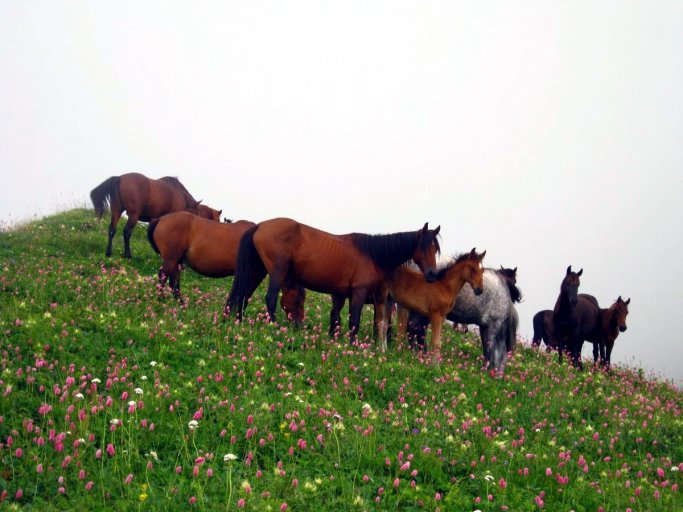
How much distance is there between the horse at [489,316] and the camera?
14.2m

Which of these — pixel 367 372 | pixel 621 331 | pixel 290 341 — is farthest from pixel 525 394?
pixel 621 331

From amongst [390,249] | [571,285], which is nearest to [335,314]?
[390,249]

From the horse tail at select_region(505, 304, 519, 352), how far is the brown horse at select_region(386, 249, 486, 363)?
5.83ft

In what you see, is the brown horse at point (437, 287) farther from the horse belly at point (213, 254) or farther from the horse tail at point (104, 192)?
the horse tail at point (104, 192)

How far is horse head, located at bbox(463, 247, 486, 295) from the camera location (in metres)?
13.2

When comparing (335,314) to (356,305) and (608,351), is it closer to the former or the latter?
(356,305)

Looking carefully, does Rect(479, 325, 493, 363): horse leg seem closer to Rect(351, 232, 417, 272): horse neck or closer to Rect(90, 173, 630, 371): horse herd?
Rect(90, 173, 630, 371): horse herd

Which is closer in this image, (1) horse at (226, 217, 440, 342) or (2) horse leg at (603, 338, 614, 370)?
(1) horse at (226, 217, 440, 342)

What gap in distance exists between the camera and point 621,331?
63.0ft

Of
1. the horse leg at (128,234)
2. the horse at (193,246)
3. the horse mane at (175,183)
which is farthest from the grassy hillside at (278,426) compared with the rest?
the horse mane at (175,183)

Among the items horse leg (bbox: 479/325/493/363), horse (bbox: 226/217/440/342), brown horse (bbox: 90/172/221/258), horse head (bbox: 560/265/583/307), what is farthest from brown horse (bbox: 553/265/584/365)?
brown horse (bbox: 90/172/221/258)

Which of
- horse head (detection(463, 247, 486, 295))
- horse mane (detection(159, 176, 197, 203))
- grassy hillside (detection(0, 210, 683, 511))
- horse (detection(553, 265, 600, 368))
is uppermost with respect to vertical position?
horse mane (detection(159, 176, 197, 203))

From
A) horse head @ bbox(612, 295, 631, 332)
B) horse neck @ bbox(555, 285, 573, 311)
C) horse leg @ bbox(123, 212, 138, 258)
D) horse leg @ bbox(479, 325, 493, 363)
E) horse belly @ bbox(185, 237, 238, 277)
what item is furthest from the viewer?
horse leg @ bbox(123, 212, 138, 258)

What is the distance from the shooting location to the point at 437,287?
13.4m
